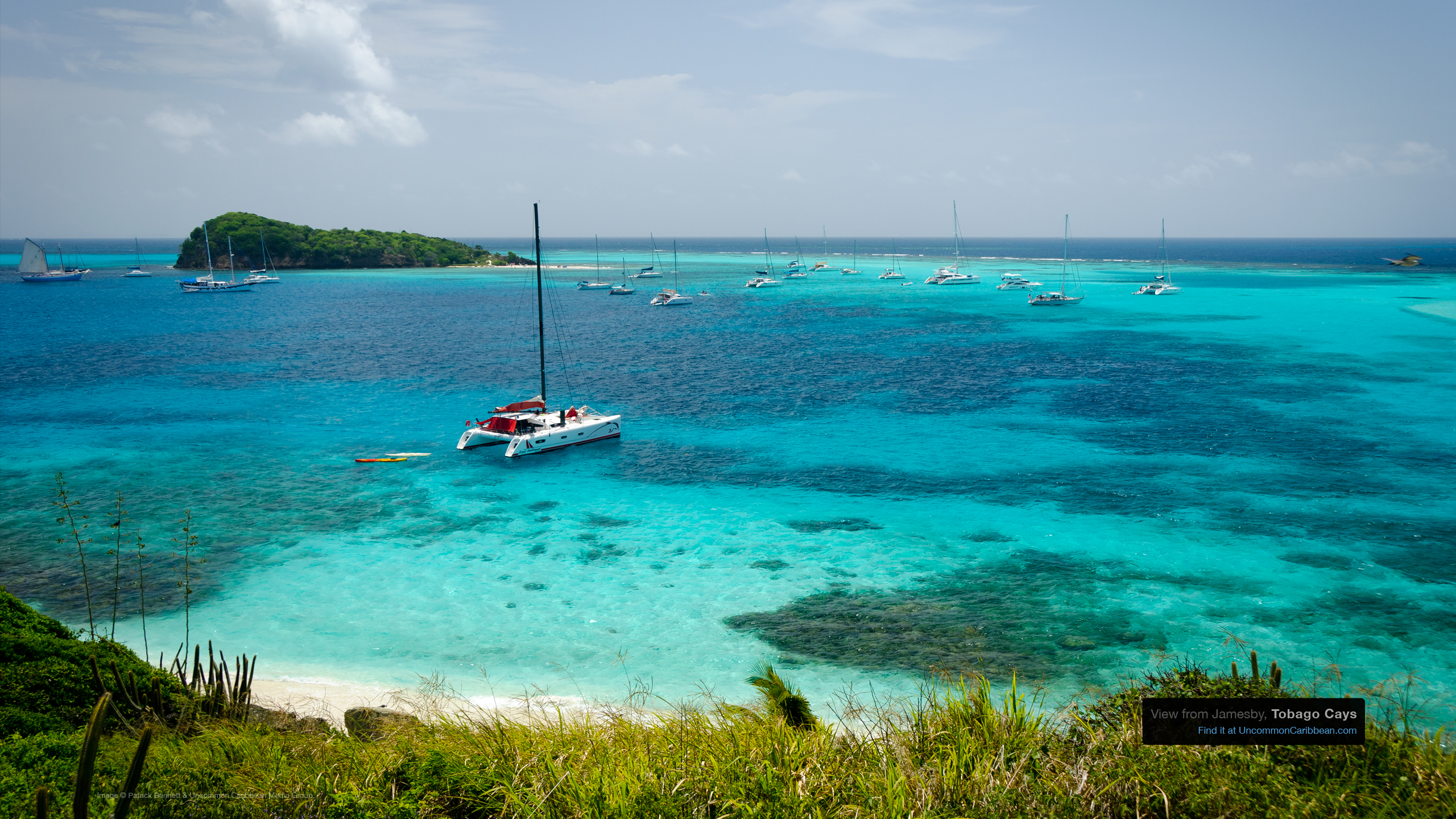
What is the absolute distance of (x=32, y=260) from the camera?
142375mm

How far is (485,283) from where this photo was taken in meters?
147

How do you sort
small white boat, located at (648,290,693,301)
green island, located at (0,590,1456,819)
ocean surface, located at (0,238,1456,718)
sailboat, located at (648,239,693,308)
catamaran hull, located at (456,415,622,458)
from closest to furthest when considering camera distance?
1. green island, located at (0,590,1456,819)
2. ocean surface, located at (0,238,1456,718)
3. catamaran hull, located at (456,415,622,458)
4. small white boat, located at (648,290,693,301)
5. sailboat, located at (648,239,693,308)

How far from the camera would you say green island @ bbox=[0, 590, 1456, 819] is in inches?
258

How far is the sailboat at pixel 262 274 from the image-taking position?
449 feet

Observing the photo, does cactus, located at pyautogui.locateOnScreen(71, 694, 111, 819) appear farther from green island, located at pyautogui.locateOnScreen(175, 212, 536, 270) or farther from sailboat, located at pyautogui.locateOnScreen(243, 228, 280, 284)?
green island, located at pyautogui.locateOnScreen(175, 212, 536, 270)

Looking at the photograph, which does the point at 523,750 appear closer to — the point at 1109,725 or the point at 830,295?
the point at 1109,725

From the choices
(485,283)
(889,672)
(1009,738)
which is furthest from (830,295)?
(1009,738)

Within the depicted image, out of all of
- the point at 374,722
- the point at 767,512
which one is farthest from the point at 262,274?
the point at 374,722

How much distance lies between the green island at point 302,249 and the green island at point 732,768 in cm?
18368

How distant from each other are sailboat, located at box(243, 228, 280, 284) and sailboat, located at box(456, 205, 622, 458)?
122061 millimetres

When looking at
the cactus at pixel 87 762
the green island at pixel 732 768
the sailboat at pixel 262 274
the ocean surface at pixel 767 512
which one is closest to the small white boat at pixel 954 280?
the ocean surface at pixel 767 512

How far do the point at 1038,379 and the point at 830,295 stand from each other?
7281cm

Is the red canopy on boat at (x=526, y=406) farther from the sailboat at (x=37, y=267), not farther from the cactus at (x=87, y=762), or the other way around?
the sailboat at (x=37, y=267)

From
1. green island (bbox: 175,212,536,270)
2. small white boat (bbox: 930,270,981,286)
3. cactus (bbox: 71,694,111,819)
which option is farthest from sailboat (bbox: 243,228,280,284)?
cactus (bbox: 71,694,111,819)
